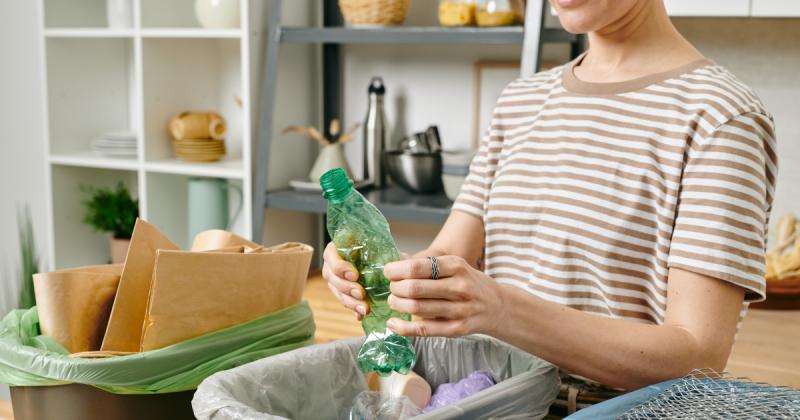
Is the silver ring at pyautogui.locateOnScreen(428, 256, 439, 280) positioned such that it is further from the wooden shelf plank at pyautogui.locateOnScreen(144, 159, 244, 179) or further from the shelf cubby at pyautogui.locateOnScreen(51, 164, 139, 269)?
the shelf cubby at pyautogui.locateOnScreen(51, 164, 139, 269)

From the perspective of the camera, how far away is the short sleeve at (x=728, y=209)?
1.03 metres

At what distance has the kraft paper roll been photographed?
8.93ft

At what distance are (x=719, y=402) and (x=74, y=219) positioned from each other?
2.57 m

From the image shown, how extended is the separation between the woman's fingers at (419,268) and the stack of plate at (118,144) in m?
2.13

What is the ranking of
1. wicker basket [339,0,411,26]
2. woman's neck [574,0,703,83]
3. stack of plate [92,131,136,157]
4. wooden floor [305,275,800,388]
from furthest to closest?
stack of plate [92,131,136,157] < wicker basket [339,0,411,26] < wooden floor [305,275,800,388] < woman's neck [574,0,703,83]

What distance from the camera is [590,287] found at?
1197mm

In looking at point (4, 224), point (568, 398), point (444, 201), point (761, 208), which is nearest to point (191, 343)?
point (568, 398)

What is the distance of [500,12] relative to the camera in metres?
2.18

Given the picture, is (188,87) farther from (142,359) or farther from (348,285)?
(348,285)

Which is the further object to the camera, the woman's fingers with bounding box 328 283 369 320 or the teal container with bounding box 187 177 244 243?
the teal container with bounding box 187 177 244 243

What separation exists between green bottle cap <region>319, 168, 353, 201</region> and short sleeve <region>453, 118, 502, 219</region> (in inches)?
19.0

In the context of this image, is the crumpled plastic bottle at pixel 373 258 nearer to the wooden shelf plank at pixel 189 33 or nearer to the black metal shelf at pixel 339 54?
the black metal shelf at pixel 339 54

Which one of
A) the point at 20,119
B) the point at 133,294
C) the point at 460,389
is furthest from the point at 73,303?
the point at 20,119

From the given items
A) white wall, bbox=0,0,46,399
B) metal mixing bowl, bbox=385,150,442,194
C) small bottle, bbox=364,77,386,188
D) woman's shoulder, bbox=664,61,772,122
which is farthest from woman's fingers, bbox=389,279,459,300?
white wall, bbox=0,0,46,399
